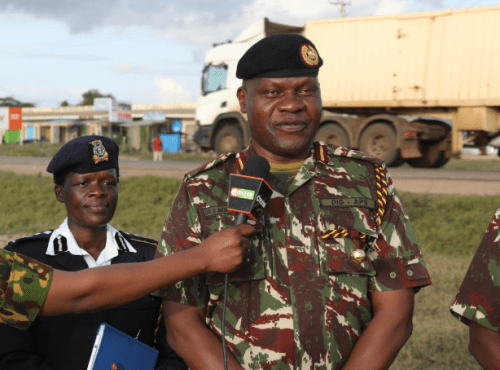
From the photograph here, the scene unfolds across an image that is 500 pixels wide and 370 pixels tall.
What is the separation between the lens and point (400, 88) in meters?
13.4

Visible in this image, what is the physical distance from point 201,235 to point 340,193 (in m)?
0.52

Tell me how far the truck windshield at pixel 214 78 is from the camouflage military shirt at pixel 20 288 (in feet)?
44.5

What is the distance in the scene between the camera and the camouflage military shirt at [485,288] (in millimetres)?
1823

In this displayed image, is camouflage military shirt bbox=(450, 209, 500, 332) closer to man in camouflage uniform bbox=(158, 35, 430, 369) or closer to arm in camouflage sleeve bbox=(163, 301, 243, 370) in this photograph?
man in camouflage uniform bbox=(158, 35, 430, 369)

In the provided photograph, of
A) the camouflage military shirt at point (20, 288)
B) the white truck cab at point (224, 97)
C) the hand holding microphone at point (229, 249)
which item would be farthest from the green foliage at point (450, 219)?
the camouflage military shirt at point (20, 288)

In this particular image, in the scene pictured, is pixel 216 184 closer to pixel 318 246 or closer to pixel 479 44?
pixel 318 246

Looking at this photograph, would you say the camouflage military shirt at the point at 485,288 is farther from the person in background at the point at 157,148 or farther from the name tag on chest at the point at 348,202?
the person in background at the point at 157,148

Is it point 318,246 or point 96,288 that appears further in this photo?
point 318,246

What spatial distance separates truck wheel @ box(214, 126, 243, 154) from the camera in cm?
1480

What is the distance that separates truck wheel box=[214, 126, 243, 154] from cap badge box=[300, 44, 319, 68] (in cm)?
1251

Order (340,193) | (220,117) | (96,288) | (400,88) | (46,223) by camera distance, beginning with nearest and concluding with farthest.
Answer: (96,288), (340,193), (46,223), (400,88), (220,117)

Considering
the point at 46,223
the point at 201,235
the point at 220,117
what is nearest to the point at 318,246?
the point at 201,235

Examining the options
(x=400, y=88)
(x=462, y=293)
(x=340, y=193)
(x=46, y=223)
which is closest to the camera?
(x=462, y=293)

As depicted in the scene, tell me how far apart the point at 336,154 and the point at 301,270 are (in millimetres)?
480
